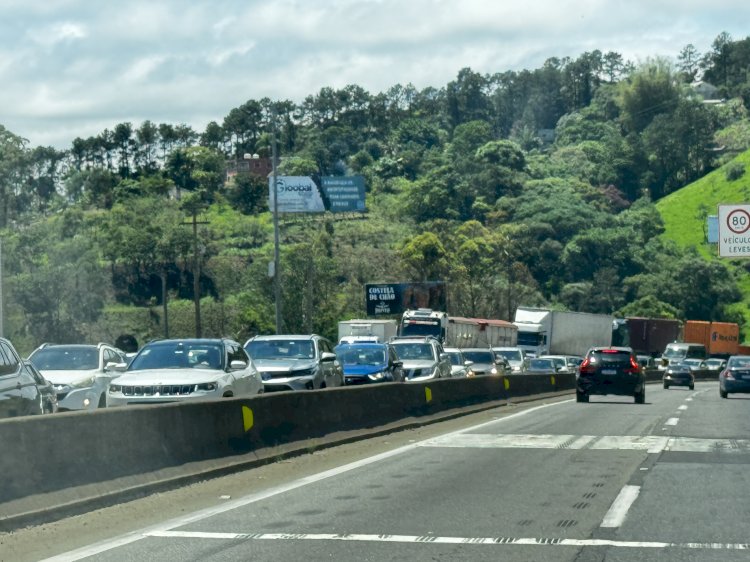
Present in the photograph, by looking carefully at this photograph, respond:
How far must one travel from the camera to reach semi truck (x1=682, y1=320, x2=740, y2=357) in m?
94.6

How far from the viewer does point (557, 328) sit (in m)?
72.9

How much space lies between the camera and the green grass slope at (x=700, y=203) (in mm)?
159250

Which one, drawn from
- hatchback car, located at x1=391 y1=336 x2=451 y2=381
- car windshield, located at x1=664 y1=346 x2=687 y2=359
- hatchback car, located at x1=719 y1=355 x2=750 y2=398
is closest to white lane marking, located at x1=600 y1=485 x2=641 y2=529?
Answer: hatchback car, located at x1=391 y1=336 x2=451 y2=381

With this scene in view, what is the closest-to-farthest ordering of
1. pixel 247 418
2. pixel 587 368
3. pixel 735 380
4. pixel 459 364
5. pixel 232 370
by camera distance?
pixel 247 418
pixel 232 370
pixel 587 368
pixel 459 364
pixel 735 380

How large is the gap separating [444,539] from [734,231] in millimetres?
47682

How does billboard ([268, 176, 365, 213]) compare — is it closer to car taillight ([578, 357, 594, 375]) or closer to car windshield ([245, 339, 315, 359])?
car taillight ([578, 357, 594, 375])

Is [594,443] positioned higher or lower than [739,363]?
higher

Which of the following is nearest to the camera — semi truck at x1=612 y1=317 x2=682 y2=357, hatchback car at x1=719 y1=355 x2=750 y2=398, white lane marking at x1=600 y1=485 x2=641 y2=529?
white lane marking at x1=600 y1=485 x2=641 y2=529

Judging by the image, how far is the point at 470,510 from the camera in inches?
487

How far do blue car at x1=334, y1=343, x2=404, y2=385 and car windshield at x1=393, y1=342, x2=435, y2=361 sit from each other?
310cm

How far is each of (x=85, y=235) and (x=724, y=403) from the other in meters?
99.0

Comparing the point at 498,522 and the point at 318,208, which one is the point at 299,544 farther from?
the point at 318,208

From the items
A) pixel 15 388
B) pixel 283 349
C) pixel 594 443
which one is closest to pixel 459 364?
pixel 283 349

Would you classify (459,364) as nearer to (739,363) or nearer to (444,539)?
(739,363)
